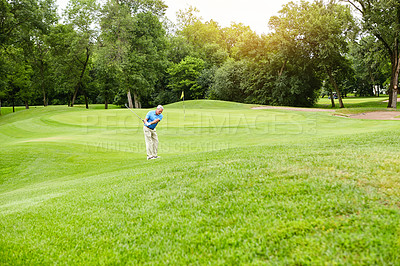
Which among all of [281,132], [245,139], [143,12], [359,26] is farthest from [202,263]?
[143,12]

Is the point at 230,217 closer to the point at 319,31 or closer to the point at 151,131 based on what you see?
the point at 151,131

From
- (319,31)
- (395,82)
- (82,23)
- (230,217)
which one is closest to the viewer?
(230,217)

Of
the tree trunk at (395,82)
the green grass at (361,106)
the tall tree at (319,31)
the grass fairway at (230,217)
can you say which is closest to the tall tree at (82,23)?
the tall tree at (319,31)

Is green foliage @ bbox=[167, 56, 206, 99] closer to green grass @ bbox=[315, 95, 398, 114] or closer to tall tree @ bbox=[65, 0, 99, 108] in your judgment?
tall tree @ bbox=[65, 0, 99, 108]

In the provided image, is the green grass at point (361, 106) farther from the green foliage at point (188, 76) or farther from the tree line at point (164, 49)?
the green foliage at point (188, 76)

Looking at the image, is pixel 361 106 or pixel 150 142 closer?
pixel 150 142

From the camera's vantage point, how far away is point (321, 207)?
3621 millimetres

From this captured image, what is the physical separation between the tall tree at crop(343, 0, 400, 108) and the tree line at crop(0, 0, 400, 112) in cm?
11

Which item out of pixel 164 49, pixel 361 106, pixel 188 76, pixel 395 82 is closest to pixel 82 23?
pixel 164 49

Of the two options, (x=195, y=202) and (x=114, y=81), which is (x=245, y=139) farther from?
(x=114, y=81)

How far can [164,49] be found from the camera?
5016cm

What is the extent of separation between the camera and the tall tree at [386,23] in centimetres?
2878

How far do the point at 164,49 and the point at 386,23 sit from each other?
1387 inches

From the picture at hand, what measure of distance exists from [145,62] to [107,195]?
42162 millimetres
